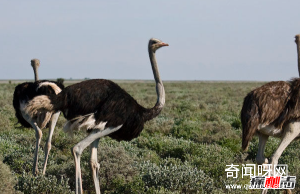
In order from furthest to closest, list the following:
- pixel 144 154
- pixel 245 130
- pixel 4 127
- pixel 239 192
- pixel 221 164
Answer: pixel 4 127, pixel 144 154, pixel 221 164, pixel 239 192, pixel 245 130

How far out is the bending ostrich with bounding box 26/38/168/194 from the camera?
486 cm

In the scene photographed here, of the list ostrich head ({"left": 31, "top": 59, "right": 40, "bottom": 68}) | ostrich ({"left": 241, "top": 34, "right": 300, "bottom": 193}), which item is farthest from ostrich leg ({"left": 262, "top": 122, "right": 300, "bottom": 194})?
ostrich head ({"left": 31, "top": 59, "right": 40, "bottom": 68})

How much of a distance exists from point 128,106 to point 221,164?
1.83 m

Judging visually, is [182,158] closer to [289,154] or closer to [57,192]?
[289,154]

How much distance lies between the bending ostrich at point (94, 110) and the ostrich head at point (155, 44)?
0.85 metres

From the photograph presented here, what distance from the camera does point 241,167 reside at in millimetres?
6203

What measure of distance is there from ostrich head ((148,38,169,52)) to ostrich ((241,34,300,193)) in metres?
1.38

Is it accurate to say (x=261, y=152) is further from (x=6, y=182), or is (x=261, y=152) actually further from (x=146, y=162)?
(x=6, y=182)

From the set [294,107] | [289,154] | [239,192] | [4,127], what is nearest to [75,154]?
[239,192]

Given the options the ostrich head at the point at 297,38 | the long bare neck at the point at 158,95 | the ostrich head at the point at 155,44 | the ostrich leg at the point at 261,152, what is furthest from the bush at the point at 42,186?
the ostrich head at the point at 297,38

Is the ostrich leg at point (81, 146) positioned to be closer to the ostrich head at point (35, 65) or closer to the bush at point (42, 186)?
the bush at point (42, 186)

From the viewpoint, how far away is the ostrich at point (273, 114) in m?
4.81

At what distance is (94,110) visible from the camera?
488 cm

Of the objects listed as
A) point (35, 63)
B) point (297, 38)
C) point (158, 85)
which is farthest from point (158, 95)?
point (35, 63)
